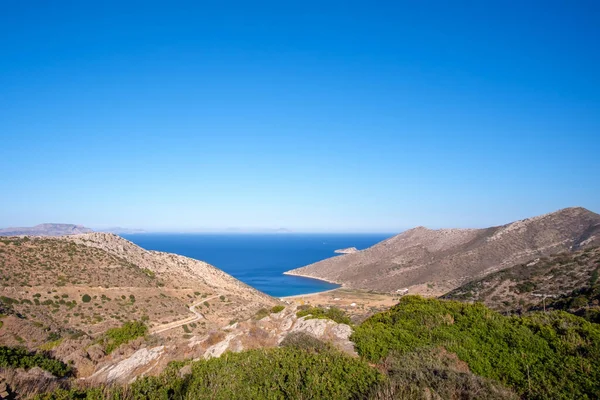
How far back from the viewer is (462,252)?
80.6 meters

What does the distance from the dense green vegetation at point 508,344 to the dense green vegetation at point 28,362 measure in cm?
1059

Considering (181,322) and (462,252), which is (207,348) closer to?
(181,322)

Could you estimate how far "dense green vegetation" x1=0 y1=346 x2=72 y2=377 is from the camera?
10.9m

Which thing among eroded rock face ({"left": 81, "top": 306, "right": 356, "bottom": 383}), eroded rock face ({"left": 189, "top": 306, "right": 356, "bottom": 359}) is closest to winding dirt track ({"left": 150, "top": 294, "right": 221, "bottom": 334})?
eroded rock face ({"left": 81, "top": 306, "right": 356, "bottom": 383})

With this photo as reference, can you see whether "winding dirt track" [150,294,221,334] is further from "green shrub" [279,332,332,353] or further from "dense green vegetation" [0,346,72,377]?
"green shrub" [279,332,332,353]

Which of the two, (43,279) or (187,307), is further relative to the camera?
(187,307)

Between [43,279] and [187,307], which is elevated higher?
[43,279]

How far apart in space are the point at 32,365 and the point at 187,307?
28.8 metres

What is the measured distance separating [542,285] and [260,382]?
114ft

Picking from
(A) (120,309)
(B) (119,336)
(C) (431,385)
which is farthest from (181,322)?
(C) (431,385)

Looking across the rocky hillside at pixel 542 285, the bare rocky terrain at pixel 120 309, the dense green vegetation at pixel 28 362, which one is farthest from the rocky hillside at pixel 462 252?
the dense green vegetation at pixel 28 362

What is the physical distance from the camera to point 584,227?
7188cm

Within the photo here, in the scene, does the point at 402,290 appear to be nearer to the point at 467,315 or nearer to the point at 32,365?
the point at 467,315

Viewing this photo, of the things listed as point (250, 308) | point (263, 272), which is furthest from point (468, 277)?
point (263, 272)
